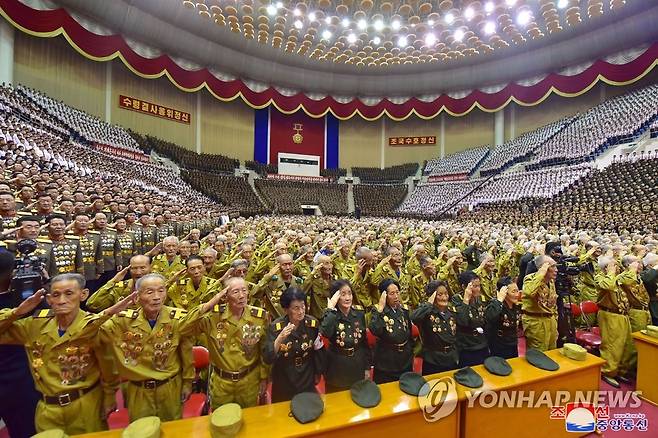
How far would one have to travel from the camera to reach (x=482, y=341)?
3.01 meters

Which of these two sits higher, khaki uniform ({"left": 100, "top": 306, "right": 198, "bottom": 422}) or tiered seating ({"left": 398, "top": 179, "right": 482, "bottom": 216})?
tiered seating ({"left": 398, "top": 179, "right": 482, "bottom": 216})

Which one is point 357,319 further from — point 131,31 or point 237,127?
point 237,127

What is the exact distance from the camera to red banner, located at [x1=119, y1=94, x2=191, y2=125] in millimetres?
19828

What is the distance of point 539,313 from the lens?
3301 millimetres

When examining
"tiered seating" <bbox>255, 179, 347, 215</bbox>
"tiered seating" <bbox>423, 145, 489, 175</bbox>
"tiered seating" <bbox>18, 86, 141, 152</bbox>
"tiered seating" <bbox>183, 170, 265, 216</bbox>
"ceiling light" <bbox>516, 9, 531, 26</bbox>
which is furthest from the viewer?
"tiered seating" <bbox>423, 145, 489, 175</bbox>

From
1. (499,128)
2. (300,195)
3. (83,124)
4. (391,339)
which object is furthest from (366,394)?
(499,128)

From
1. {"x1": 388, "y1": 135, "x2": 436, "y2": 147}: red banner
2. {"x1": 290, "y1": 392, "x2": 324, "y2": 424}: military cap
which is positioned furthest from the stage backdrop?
{"x1": 290, "y1": 392, "x2": 324, "y2": 424}: military cap

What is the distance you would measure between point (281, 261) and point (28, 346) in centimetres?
210

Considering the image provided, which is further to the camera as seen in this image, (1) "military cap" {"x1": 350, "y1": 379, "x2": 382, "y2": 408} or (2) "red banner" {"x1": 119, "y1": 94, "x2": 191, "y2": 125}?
(2) "red banner" {"x1": 119, "y1": 94, "x2": 191, "y2": 125}

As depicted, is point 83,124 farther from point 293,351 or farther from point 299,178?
point 293,351

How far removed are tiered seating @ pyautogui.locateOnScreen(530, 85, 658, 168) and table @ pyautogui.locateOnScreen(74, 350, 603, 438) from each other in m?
17.6

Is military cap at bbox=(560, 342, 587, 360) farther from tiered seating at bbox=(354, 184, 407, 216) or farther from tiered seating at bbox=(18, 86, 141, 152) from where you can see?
tiered seating at bbox=(354, 184, 407, 216)

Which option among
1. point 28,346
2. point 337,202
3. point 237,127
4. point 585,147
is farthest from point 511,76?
point 28,346

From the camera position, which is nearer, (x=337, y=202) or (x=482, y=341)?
Answer: (x=482, y=341)
